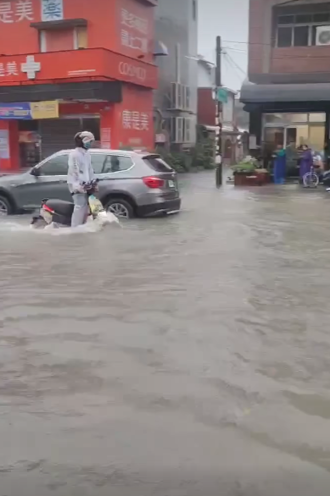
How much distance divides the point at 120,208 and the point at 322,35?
674 inches

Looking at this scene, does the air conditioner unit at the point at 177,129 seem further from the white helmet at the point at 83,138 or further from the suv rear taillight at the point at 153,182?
the white helmet at the point at 83,138

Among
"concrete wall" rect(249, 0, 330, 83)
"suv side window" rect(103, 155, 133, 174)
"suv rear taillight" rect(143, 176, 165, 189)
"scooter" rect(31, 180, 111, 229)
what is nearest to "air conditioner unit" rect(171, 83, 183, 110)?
"concrete wall" rect(249, 0, 330, 83)

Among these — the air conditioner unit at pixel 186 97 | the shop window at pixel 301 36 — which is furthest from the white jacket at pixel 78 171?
the air conditioner unit at pixel 186 97

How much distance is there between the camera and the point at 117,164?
42.9 ft

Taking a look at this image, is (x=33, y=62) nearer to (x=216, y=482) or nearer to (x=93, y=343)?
(x=93, y=343)

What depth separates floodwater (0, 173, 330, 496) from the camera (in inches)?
139

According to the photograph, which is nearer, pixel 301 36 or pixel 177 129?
pixel 301 36

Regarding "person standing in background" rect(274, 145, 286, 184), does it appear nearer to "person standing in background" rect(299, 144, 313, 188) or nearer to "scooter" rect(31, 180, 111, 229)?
"person standing in background" rect(299, 144, 313, 188)

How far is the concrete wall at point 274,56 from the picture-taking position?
26.1 metres

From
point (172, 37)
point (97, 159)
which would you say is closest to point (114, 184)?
point (97, 159)

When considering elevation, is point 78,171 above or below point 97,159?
below

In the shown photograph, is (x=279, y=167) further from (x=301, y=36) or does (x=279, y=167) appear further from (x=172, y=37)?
(x=172, y=37)

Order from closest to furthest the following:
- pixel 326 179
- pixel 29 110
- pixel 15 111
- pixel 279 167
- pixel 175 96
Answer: pixel 326 179 → pixel 279 167 → pixel 29 110 → pixel 15 111 → pixel 175 96

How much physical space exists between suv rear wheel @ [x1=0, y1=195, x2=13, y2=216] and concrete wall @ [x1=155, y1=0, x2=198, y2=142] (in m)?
21.1
